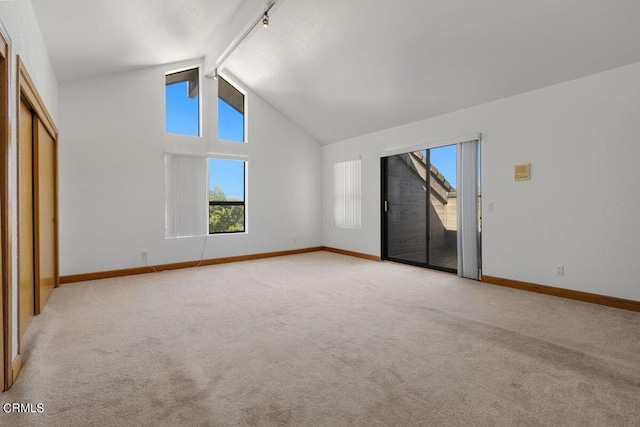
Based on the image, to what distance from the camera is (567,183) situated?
379 centimetres

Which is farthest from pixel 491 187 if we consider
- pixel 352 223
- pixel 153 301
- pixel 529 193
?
pixel 153 301

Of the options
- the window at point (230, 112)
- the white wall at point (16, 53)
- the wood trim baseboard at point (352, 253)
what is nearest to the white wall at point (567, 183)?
the wood trim baseboard at point (352, 253)

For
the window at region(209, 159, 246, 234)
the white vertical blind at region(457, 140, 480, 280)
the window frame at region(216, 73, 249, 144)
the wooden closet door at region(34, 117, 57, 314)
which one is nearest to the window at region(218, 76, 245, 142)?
the window frame at region(216, 73, 249, 144)

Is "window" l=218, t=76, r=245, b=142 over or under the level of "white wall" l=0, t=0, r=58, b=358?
over

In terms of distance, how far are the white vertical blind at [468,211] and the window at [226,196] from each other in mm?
3979

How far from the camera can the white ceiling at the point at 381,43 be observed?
312 cm

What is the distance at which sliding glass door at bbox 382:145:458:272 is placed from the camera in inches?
216

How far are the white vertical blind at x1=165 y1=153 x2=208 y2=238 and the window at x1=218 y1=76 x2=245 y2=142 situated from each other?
78 centimetres

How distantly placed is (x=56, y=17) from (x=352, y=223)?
5369 millimetres

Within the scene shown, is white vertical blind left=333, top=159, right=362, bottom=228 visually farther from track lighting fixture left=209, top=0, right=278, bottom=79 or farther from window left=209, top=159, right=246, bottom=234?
track lighting fixture left=209, top=0, right=278, bottom=79

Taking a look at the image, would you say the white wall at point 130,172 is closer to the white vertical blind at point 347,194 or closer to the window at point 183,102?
the window at point 183,102

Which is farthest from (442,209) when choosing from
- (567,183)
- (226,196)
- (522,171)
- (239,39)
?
(239,39)

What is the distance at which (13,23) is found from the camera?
2.17 meters

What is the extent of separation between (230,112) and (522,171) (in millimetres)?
5110
